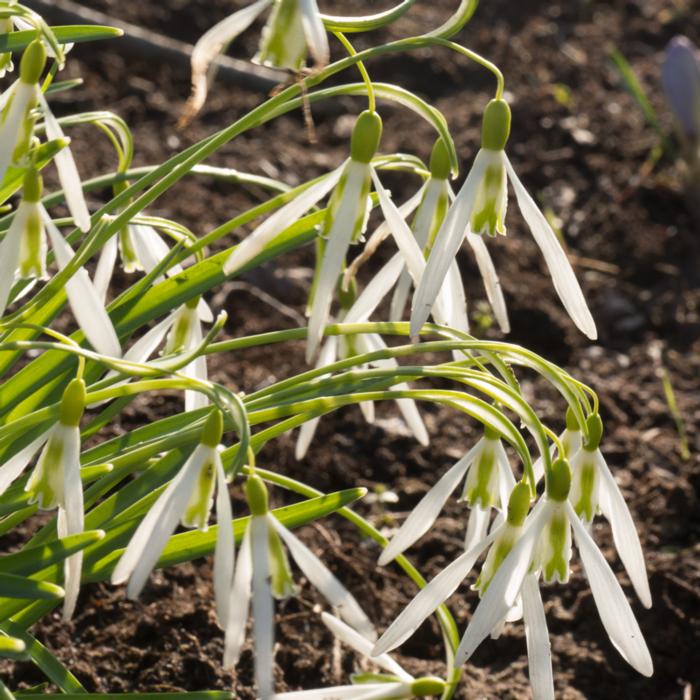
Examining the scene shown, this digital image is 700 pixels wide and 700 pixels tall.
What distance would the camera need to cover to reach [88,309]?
3.23 ft

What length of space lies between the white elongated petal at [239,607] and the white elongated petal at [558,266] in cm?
38

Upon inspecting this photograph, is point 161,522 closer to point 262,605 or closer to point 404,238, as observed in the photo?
point 262,605

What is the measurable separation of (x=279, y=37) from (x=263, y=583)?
0.44 metres

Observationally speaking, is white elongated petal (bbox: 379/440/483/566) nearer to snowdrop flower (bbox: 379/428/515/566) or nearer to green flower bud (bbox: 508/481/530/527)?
snowdrop flower (bbox: 379/428/515/566)

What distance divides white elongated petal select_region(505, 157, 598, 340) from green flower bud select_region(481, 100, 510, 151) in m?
0.02

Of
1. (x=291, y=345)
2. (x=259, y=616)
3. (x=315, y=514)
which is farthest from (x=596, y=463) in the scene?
(x=291, y=345)

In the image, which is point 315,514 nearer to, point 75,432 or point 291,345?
point 75,432

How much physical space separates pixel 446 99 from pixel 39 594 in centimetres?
265

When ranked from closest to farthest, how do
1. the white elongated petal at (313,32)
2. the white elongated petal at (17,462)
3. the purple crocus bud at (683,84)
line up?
the white elongated petal at (313,32) → the white elongated petal at (17,462) → the purple crocus bud at (683,84)

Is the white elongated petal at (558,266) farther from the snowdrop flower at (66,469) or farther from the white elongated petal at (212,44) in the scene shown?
the snowdrop flower at (66,469)

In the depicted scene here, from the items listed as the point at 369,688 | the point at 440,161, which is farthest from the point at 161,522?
the point at 440,161

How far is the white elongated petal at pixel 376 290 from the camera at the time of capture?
1.24 metres

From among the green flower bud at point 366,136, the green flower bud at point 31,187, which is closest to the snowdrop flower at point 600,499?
the green flower bud at point 366,136

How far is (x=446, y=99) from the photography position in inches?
134
